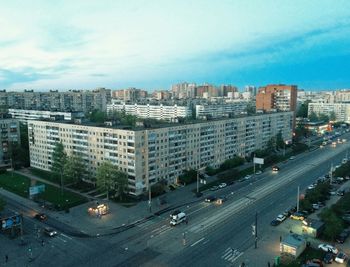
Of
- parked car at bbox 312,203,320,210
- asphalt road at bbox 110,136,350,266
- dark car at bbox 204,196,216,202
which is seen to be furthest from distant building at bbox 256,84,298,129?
parked car at bbox 312,203,320,210

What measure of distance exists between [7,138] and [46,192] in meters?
43.6

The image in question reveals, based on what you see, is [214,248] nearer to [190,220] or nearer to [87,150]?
[190,220]

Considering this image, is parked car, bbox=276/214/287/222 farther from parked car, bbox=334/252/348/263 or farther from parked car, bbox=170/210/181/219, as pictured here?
parked car, bbox=170/210/181/219

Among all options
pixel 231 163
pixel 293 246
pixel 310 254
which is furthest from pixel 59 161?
pixel 310 254

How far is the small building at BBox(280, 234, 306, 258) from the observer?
45500 mm

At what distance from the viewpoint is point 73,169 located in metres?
80.6

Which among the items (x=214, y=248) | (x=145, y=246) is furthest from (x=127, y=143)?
(x=214, y=248)

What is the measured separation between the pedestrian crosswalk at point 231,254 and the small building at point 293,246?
21.3 feet

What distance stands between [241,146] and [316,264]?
70589 mm

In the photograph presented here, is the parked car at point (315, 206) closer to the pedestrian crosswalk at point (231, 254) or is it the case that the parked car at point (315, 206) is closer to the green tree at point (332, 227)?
the green tree at point (332, 227)

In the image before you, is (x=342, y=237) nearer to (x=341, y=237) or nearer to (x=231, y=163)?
(x=341, y=237)

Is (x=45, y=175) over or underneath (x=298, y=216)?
over

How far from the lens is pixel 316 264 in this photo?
42469 mm

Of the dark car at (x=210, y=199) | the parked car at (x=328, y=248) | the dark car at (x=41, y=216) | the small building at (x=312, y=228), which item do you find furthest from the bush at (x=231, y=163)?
the dark car at (x=41, y=216)
